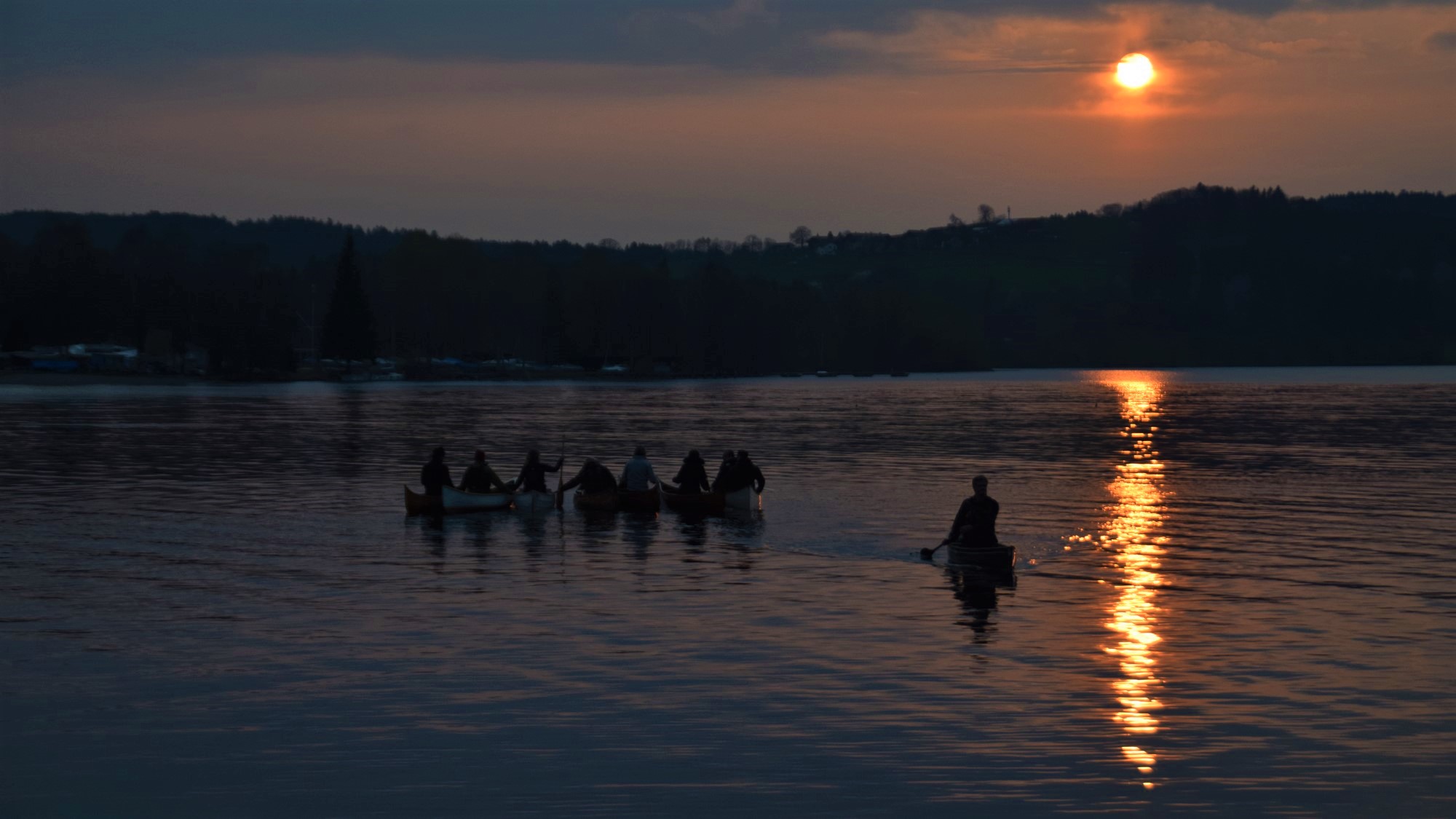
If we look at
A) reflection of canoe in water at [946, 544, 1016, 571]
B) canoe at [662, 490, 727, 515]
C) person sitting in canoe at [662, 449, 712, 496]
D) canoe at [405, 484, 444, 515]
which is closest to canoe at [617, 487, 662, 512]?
canoe at [662, 490, 727, 515]

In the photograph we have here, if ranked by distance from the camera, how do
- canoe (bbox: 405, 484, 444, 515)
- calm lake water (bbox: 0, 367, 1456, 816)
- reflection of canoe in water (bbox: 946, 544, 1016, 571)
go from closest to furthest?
calm lake water (bbox: 0, 367, 1456, 816)
reflection of canoe in water (bbox: 946, 544, 1016, 571)
canoe (bbox: 405, 484, 444, 515)

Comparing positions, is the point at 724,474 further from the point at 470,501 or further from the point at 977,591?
the point at 977,591

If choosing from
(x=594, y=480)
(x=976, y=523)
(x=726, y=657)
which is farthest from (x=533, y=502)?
(x=726, y=657)

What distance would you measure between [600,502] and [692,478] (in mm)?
3049

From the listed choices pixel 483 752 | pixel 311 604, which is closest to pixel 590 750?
pixel 483 752

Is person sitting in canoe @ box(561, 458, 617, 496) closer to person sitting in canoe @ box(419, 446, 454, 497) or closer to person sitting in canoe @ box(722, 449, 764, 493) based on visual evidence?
person sitting in canoe @ box(722, 449, 764, 493)

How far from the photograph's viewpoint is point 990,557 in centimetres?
3266

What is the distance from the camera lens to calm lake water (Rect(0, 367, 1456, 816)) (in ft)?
53.1

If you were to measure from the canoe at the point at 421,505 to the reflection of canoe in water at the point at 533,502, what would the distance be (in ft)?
7.93

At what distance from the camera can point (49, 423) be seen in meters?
104

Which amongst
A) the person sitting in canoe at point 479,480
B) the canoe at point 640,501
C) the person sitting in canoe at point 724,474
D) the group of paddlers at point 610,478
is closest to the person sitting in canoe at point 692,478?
the group of paddlers at point 610,478

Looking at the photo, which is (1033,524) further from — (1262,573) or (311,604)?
(311,604)

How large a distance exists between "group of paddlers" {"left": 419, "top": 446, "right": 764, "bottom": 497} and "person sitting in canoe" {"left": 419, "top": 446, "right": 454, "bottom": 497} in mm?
23

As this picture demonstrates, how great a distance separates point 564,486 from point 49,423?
238 ft
